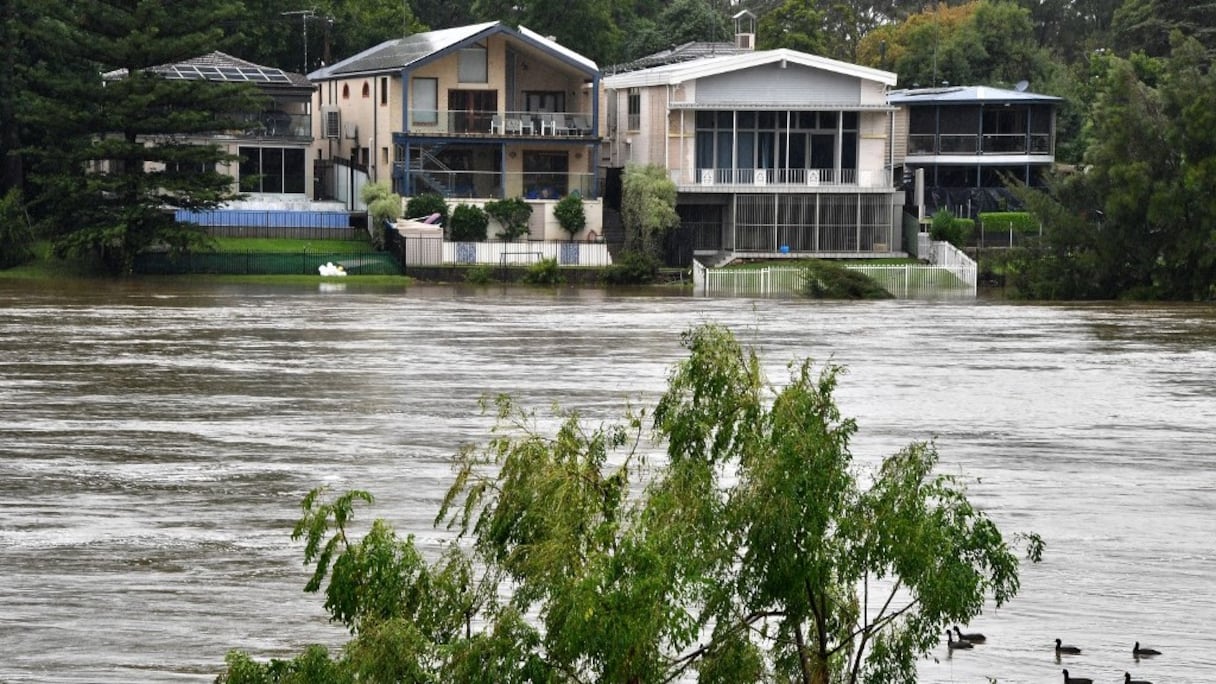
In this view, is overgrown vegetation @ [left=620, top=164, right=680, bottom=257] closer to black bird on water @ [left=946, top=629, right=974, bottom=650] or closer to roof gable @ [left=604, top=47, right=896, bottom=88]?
roof gable @ [left=604, top=47, right=896, bottom=88]

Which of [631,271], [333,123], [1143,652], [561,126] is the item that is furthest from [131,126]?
[1143,652]

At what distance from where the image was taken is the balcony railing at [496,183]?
220 ft

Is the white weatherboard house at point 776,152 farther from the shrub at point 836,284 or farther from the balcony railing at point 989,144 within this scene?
the balcony railing at point 989,144

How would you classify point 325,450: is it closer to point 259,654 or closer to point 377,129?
point 259,654

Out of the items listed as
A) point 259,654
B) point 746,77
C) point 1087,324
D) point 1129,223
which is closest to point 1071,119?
point 746,77

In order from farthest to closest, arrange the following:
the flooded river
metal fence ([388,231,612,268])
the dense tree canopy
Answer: metal fence ([388,231,612,268]) < the dense tree canopy < the flooded river

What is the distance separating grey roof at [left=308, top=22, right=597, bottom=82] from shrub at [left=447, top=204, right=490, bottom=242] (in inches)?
243

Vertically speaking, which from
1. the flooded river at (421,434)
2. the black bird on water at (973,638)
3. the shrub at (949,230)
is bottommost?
the black bird on water at (973,638)

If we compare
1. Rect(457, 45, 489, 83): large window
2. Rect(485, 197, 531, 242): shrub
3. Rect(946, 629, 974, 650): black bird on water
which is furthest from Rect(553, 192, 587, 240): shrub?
Rect(946, 629, 974, 650): black bird on water

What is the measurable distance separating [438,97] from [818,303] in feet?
58.0

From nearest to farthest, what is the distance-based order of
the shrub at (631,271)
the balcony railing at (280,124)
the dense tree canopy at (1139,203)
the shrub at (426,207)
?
the dense tree canopy at (1139,203) → the shrub at (631,271) → the shrub at (426,207) → the balcony railing at (280,124)

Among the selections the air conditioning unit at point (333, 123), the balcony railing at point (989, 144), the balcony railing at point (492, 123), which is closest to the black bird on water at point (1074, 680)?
the balcony railing at point (492, 123)

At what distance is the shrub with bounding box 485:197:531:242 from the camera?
6462cm

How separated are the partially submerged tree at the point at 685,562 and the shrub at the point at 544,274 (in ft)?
161
